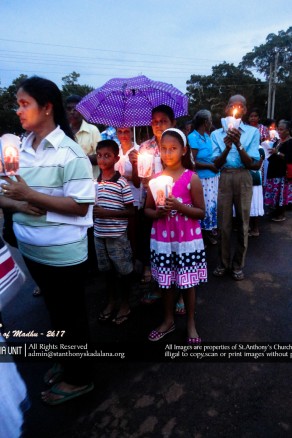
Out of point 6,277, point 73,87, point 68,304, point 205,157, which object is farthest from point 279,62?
point 6,277

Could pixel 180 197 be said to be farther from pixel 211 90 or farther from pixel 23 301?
pixel 211 90

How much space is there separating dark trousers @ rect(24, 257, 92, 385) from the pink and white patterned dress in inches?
29.5

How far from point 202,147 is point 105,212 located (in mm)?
2488

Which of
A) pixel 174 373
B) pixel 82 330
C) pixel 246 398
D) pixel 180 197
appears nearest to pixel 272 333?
pixel 246 398

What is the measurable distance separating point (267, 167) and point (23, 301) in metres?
5.82

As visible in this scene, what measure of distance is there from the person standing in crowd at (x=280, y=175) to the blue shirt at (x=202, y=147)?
98.5 inches

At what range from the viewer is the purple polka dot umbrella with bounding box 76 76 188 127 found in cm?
348

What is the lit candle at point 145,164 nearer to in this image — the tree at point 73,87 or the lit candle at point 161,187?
the lit candle at point 161,187

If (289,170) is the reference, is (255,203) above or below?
below

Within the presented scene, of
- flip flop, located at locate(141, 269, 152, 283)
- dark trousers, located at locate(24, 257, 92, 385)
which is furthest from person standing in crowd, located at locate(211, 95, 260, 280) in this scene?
dark trousers, located at locate(24, 257, 92, 385)

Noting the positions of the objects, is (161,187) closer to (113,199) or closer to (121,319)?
(113,199)

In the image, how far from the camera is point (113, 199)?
9.36 ft

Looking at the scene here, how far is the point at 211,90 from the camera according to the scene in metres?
40.7

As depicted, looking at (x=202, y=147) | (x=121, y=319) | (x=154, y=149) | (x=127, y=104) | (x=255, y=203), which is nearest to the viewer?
(x=121, y=319)
